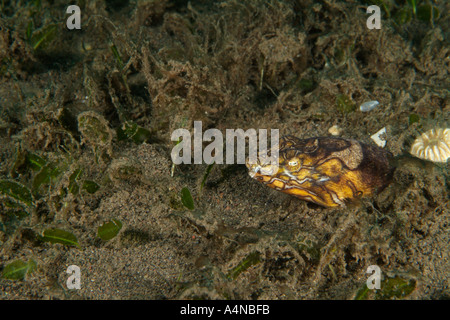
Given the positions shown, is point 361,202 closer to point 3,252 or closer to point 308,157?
point 308,157

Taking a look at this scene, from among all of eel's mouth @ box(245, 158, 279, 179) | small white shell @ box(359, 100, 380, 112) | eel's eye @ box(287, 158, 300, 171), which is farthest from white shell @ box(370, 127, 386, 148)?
eel's mouth @ box(245, 158, 279, 179)

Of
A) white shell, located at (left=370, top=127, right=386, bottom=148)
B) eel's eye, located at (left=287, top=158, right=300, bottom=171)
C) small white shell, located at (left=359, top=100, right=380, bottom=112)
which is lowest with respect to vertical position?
white shell, located at (left=370, top=127, right=386, bottom=148)

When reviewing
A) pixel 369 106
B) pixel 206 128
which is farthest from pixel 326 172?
pixel 206 128

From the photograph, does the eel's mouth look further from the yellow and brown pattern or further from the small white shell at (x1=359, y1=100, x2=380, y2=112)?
the small white shell at (x1=359, y1=100, x2=380, y2=112)

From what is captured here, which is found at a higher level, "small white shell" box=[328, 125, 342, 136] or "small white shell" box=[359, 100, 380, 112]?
"small white shell" box=[359, 100, 380, 112]

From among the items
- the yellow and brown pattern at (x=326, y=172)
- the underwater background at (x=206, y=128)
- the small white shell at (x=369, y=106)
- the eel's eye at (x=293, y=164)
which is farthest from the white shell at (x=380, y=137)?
the eel's eye at (x=293, y=164)

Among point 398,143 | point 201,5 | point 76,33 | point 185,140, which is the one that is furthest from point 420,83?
point 76,33

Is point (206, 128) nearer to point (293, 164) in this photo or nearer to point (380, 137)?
point (293, 164)

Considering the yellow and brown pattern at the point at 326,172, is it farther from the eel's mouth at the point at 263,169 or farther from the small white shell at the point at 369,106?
the small white shell at the point at 369,106
